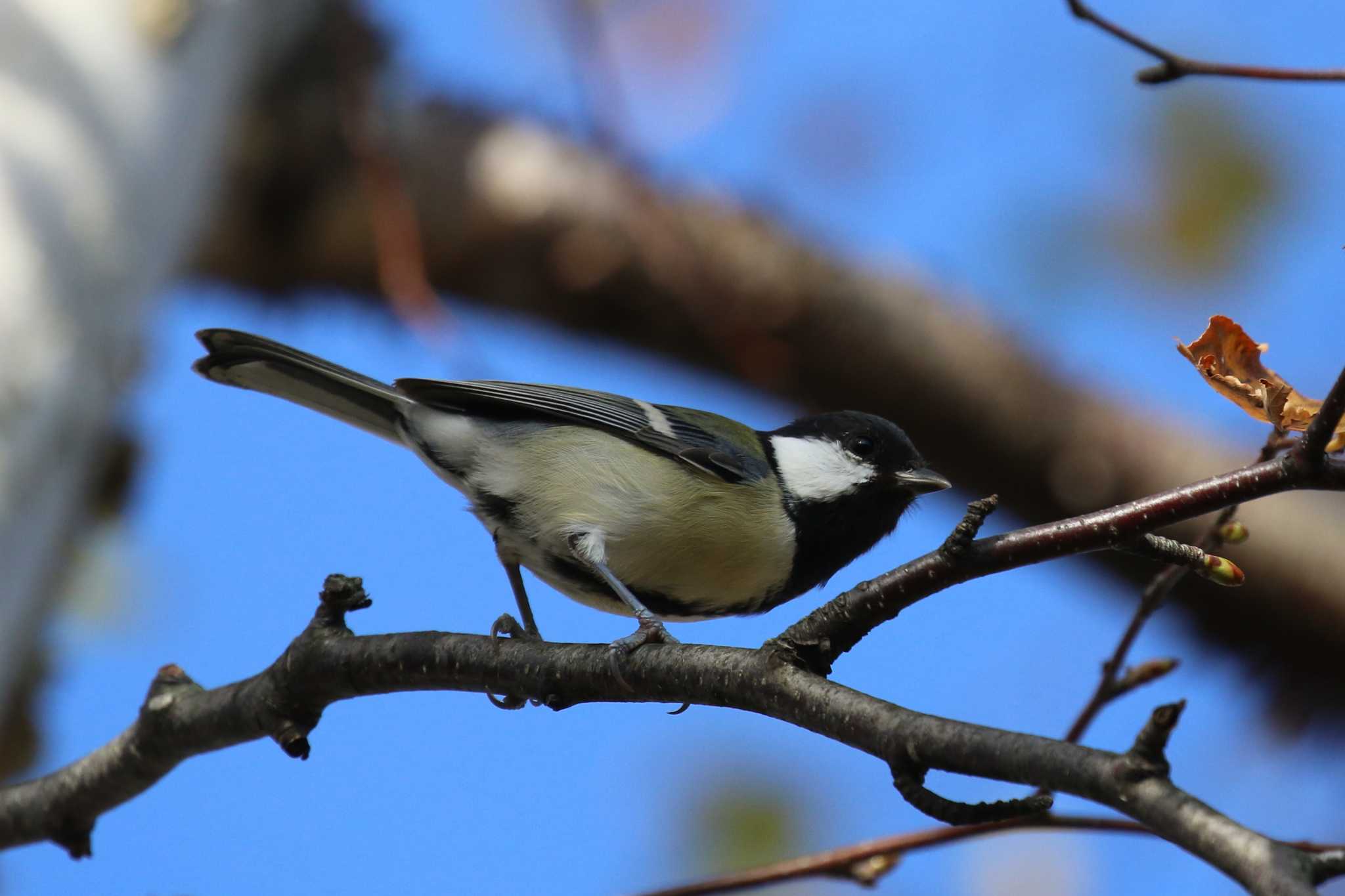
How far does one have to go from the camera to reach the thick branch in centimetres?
150

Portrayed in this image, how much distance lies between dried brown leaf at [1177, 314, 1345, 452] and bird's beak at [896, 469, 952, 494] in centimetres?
143

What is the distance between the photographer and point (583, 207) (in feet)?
20.0

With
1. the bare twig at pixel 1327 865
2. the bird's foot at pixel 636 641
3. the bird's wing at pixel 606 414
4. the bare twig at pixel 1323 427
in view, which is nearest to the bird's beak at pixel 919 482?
the bird's wing at pixel 606 414

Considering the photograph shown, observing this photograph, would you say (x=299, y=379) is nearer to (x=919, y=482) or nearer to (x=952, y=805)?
(x=919, y=482)

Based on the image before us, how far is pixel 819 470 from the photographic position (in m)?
3.30

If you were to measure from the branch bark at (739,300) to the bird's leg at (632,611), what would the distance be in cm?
320

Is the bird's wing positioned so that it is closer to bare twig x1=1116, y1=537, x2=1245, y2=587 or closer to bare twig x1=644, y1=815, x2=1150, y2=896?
bare twig x1=644, y1=815, x2=1150, y2=896

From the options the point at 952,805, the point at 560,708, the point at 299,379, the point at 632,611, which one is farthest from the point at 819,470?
the point at 952,805

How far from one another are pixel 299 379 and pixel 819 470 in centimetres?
132

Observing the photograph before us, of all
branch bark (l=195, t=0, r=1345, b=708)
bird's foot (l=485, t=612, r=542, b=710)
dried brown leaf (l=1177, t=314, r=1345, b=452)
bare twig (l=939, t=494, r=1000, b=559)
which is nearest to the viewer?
bare twig (l=939, t=494, r=1000, b=559)

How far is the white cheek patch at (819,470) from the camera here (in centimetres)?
317

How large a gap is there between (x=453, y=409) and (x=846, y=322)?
3.22 m

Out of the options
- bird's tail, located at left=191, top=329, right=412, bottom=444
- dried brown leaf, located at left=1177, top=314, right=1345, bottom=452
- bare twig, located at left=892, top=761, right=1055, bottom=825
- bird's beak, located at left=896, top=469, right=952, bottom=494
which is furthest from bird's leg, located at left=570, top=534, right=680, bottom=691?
dried brown leaf, located at left=1177, top=314, right=1345, bottom=452

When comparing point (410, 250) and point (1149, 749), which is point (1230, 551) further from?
point (1149, 749)
